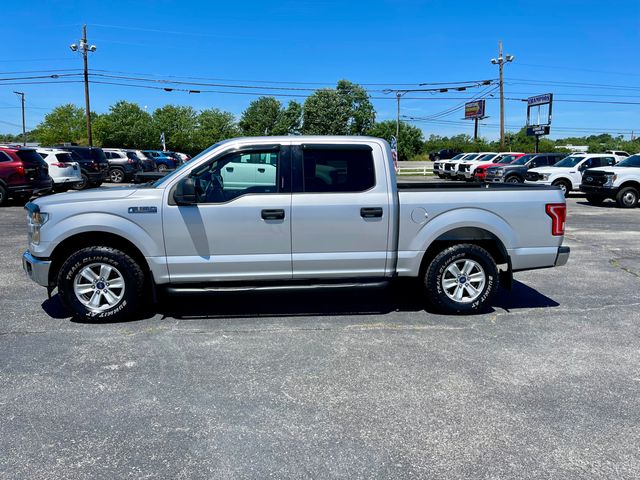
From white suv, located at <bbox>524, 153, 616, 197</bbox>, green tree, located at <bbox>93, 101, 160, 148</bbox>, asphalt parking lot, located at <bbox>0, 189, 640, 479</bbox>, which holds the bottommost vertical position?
asphalt parking lot, located at <bbox>0, 189, 640, 479</bbox>

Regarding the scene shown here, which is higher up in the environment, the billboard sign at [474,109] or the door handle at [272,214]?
the billboard sign at [474,109]

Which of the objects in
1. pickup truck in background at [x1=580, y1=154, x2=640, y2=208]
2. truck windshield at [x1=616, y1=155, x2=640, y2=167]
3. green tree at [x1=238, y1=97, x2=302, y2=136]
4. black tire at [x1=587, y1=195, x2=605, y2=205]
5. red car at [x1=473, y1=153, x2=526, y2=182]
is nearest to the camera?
pickup truck in background at [x1=580, y1=154, x2=640, y2=208]

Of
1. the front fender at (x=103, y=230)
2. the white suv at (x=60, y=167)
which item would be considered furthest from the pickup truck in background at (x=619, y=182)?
the white suv at (x=60, y=167)

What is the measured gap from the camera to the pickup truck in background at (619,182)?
17.1 m

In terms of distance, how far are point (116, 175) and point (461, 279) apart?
25.0m

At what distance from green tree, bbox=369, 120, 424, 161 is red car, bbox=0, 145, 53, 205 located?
67799mm

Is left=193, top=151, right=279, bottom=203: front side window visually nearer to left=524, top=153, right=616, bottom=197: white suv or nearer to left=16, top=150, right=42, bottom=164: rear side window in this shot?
left=16, top=150, right=42, bottom=164: rear side window

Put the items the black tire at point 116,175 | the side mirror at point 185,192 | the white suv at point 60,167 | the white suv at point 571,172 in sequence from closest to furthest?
the side mirror at point 185,192 < the white suv at point 60,167 < the white suv at point 571,172 < the black tire at point 116,175

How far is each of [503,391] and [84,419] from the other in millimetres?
2969

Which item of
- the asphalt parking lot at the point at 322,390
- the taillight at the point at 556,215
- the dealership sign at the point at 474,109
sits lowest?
the asphalt parking lot at the point at 322,390

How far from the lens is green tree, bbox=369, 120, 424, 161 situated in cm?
8225

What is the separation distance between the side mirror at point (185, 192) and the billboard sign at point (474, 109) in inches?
2491

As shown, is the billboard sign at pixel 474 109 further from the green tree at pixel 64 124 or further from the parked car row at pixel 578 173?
the green tree at pixel 64 124

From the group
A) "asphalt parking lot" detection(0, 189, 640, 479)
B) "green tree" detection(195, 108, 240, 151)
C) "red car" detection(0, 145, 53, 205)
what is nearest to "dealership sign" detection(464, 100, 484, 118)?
"green tree" detection(195, 108, 240, 151)
